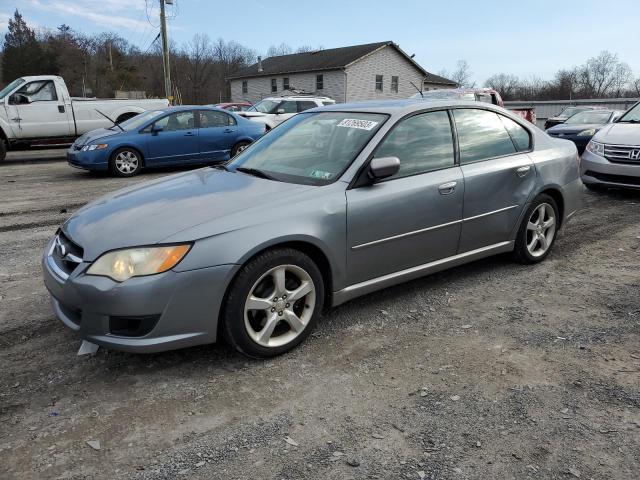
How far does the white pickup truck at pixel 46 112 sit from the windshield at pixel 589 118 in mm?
12795

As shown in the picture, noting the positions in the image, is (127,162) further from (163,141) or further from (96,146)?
(163,141)

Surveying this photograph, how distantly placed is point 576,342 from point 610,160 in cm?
559

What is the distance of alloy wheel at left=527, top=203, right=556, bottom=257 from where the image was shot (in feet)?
16.1

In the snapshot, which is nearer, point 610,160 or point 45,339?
point 45,339

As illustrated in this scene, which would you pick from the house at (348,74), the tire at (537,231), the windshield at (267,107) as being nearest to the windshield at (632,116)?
the tire at (537,231)

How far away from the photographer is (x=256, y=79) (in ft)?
160

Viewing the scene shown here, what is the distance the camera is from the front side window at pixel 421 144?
390 centimetres

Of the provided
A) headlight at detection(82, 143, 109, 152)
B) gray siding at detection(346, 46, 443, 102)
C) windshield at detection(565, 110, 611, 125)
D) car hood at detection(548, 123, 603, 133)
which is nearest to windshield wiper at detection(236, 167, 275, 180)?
headlight at detection(82, 143, 109, 152)

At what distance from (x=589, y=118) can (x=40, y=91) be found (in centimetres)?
1561

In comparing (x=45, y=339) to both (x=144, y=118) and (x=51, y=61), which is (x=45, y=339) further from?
(x=51, y=61)

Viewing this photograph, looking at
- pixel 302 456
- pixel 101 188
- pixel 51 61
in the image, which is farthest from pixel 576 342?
pixel 51 61

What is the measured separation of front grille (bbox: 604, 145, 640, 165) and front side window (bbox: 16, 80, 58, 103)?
514 inches

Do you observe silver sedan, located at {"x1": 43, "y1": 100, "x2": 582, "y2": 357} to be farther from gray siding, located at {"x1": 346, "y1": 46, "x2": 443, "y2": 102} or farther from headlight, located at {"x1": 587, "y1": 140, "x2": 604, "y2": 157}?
gray siding, located at {"x1": 346, "y1": 46, "x2": 443, "y2": 102}

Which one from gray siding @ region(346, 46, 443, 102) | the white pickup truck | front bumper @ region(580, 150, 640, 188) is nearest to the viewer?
front bumper @ region(580, 150, 640, 188)
